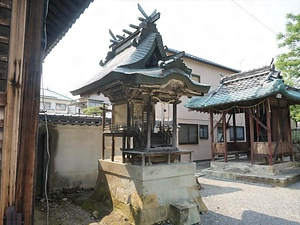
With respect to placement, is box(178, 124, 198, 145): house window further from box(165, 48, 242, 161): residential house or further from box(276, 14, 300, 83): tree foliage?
box(276, 14, 300, 83): tree foliage

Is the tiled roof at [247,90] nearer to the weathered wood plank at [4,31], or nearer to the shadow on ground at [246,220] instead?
the shadow on ground at [246,220]

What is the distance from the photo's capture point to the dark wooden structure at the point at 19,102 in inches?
87.4

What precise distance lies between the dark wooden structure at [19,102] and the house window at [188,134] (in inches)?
481

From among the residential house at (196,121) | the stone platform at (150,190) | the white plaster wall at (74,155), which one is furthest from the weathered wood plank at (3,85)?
the residential house at (196,121)

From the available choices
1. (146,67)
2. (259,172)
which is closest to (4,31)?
(146,67)

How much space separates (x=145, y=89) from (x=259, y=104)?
21.9 feet

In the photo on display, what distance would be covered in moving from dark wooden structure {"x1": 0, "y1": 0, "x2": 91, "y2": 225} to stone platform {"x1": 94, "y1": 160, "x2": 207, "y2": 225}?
2779 mm

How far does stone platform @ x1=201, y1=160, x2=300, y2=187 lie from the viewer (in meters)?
8.35

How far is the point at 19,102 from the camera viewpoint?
2.29 m

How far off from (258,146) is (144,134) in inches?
257

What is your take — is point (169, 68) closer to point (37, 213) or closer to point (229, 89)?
point (37, 213)

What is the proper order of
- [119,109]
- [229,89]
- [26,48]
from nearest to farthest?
[26,48] < [119,109] < [229,89]

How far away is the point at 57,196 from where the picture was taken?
268 inches

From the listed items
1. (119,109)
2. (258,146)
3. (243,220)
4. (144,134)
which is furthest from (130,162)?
(258,146)
